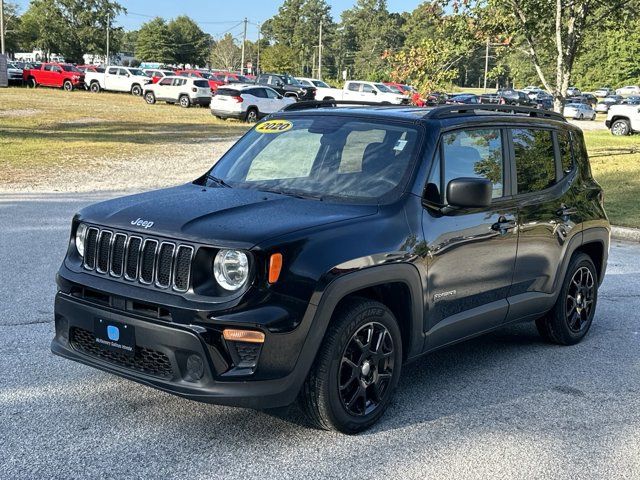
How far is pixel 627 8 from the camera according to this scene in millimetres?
18000

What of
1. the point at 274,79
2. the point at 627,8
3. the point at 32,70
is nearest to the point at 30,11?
the point at 32,70

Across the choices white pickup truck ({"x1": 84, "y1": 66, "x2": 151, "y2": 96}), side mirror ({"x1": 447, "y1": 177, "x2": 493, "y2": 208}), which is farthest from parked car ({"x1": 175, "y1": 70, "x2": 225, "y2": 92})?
side mirror ({"x1": 447, "y1": 177, "x2": 493, "y2": 208})

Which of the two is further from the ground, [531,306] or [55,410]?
[531,306]

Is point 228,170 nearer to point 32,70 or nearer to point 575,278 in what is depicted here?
point 575,278

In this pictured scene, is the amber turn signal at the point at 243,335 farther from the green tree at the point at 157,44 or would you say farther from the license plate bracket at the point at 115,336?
the green tree at the point at 157,44

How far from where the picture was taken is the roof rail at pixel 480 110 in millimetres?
4965

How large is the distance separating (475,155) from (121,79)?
4970 cm

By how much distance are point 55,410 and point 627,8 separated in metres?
17.4

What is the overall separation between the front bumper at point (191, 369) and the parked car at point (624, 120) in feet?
99.4

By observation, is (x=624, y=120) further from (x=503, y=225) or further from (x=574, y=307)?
(x=503, y=225)

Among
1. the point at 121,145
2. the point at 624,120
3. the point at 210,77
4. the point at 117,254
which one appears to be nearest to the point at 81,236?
the point at 117,254

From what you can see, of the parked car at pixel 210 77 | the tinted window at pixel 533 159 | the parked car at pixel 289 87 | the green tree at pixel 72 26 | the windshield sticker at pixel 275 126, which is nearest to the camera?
the windshield sticker at pixel 275 126

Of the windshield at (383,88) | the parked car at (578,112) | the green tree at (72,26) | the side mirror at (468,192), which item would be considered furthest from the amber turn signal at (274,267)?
the green tree at (72,26)

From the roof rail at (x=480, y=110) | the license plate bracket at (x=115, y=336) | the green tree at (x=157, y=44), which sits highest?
the green tree at (x=157, y=44)
